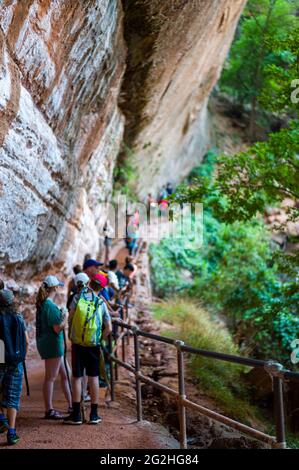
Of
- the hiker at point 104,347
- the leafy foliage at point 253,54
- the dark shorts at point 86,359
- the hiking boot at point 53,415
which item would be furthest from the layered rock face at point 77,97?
the leafy foliage at point 253,54

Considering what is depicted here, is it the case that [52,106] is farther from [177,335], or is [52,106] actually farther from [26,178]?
[177,335]

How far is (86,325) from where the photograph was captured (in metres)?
5.63

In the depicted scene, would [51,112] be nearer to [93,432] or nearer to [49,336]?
[49,336]

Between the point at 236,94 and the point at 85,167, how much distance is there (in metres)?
27.2

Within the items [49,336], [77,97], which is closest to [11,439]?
[49,336]

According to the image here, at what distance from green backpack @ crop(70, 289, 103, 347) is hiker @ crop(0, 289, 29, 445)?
23.3 inches

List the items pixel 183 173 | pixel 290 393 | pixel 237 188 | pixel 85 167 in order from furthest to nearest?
1. pixel 183 173
2. pixel 85 167
3. pixel 237 188
4. pixel 290 393

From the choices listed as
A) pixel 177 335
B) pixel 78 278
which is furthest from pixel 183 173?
pixel 78 278

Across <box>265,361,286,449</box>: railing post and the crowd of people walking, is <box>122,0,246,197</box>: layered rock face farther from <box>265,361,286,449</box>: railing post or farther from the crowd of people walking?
<box>265,361,286,449</box>: railing post

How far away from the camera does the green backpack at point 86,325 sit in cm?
563

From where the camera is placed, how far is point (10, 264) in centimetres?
849

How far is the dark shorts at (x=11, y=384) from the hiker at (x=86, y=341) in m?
0.69

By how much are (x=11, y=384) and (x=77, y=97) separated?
605cm

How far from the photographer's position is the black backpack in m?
5.14
